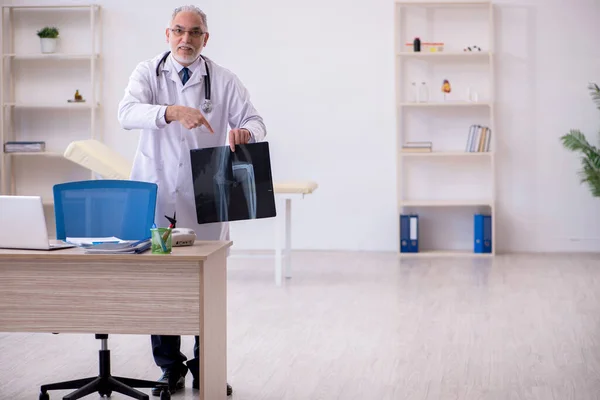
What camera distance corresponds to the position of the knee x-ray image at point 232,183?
11.0 ft

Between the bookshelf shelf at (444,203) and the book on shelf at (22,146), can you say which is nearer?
the bookshelf shelf at (444,203)

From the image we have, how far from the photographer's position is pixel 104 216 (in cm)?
335

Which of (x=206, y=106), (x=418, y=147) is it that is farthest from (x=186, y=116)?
(x=418, y=147)

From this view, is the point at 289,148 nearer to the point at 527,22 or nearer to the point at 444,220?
the point at 444,220

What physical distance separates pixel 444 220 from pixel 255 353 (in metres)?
4.04

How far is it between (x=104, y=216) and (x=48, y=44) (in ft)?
16.5

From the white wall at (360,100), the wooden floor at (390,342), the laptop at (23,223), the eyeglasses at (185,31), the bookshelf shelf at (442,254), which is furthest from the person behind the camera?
the white wall at (360,100)

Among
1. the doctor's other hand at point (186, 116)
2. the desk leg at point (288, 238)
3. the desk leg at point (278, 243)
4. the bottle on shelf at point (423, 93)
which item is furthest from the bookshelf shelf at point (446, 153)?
the doctor's other hand at point (186, 116)

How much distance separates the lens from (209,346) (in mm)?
2990

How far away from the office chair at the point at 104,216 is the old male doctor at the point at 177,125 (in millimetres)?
201

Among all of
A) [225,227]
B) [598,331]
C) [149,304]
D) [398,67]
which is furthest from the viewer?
[398,67]

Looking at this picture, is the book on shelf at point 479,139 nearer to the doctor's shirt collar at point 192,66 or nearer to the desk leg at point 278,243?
the desk leg at point 278,243

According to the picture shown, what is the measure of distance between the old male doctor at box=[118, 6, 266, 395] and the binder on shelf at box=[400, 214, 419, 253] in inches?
165

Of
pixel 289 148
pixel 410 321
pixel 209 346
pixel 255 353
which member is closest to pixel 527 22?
pixel 289 148
